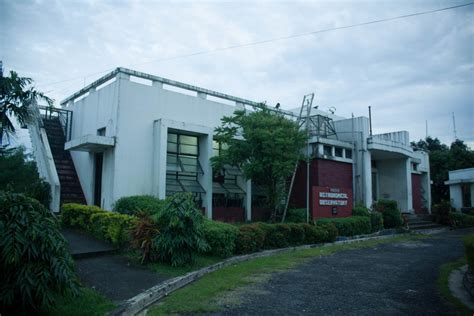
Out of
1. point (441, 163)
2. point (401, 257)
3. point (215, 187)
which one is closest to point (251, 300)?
point (401, 257)

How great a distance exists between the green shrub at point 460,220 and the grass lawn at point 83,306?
21794mm

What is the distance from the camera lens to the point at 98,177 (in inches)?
573

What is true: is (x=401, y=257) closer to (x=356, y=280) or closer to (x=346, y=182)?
(x=356, y=280)

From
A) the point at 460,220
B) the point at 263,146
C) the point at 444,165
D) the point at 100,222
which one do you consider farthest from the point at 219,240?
the point at 444,165

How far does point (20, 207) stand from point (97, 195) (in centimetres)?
1040

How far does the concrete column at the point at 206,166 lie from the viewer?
14.5 m

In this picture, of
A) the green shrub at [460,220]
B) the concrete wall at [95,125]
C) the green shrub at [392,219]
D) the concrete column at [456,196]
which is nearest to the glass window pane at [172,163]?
the concrete wall at [95,125]

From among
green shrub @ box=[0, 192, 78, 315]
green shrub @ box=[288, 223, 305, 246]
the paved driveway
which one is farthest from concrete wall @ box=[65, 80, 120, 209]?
green shrub @ box=[0, 192, 78, 315]

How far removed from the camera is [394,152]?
2084cm

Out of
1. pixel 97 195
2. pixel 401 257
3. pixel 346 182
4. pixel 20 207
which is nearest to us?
pixel 20 207

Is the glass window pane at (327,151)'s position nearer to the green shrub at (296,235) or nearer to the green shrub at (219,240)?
the green shrub at (296,235)

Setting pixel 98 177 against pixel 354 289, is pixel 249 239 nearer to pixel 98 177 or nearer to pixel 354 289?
pixel 354 289

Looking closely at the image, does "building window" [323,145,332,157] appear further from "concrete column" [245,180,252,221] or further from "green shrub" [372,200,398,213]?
"concrete column" [245,180,252,221]

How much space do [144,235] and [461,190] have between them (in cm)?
2784
